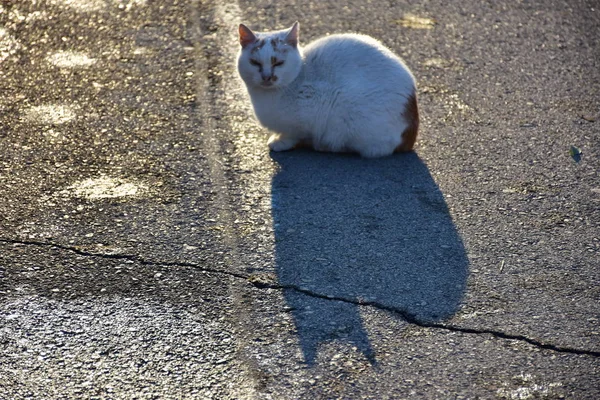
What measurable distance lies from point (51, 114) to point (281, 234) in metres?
2.06

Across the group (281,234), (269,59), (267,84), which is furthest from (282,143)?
(281,234)

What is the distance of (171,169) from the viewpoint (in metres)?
4.59

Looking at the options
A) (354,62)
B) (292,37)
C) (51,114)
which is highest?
(292,37)

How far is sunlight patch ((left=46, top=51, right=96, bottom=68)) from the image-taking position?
235 inches

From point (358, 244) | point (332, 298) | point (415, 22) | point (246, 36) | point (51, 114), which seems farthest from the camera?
point (415, 22)

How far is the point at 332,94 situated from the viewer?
4742mm

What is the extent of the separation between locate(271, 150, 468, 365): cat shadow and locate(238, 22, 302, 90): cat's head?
439mm

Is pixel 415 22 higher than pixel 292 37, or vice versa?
pixel 292 37

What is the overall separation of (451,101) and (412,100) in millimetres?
855

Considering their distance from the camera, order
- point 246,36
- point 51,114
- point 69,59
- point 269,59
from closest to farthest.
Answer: point 269,59 → point 246,36 → point 51,114 → point 69,59

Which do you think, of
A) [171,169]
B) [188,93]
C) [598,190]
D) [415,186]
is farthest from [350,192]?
[188,93]

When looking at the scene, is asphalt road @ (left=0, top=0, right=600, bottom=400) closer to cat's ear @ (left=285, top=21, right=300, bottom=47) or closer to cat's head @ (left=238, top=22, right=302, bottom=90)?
cat's head @ (left=238, top=22, right=302, bottom=90)

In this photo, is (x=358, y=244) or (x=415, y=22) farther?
(x=415, y=22)

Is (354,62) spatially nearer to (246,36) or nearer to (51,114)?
(246,36)
